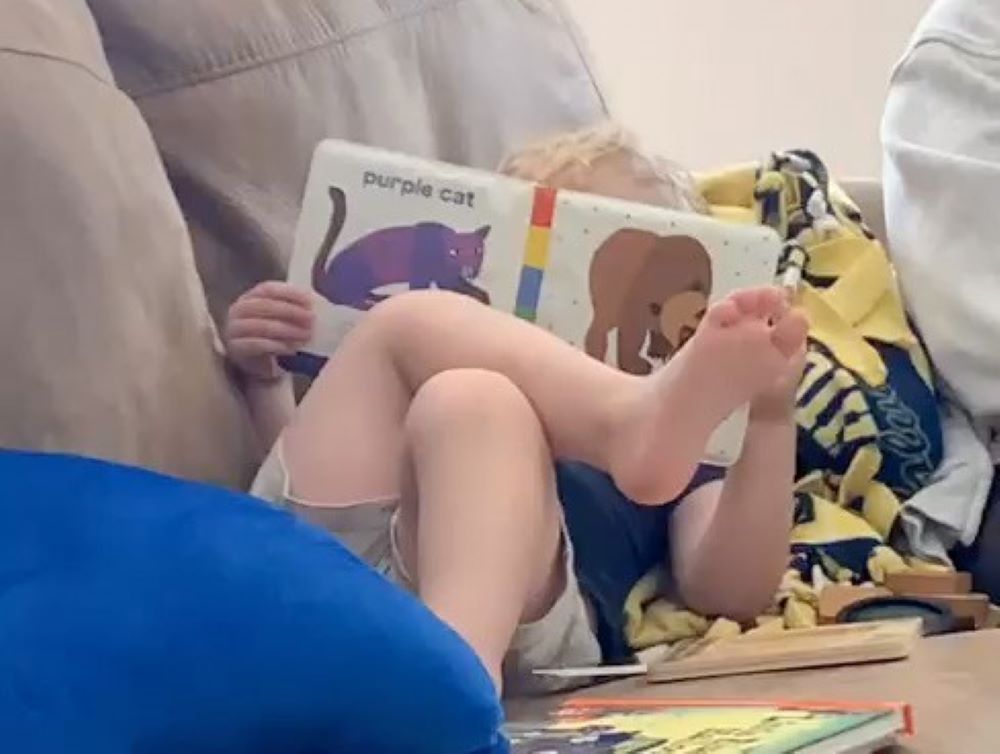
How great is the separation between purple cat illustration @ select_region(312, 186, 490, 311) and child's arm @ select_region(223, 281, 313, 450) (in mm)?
26

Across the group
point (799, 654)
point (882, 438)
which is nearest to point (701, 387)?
point (799, 654)

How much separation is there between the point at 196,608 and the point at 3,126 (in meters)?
0.43

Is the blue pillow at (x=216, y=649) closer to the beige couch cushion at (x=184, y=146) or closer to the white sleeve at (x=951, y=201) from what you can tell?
the beige couch cushion at (x=184, y=146)

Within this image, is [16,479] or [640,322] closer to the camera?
[16,479]

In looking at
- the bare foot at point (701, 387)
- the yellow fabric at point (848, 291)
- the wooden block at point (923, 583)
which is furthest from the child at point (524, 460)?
the yellow fabric at point (848, 291)

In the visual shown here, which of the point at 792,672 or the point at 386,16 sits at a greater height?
the point at 386,16

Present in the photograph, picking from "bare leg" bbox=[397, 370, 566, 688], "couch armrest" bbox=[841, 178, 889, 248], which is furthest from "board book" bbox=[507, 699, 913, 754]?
"couch armrest" bbox=[841, 178, 889, 248]

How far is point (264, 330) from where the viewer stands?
120 centimetres

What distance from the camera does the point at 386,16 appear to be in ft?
4.72

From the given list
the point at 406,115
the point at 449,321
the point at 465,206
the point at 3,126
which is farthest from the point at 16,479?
the point at 406,115

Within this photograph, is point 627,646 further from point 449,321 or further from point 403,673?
point 403,673

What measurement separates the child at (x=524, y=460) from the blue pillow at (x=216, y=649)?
1.00ft

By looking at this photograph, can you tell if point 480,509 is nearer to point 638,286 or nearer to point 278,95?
point 638,286

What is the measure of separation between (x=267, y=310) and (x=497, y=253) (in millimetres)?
155
